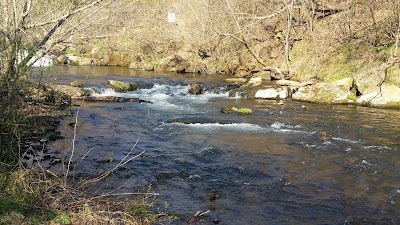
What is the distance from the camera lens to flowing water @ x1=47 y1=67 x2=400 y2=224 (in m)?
6.77

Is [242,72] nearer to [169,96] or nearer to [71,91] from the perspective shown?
[169,96]

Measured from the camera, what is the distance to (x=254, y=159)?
9539 mm

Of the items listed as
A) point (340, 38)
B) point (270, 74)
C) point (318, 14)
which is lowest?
point (270, 74)

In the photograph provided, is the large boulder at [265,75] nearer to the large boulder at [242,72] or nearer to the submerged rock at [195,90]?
the large boulder at [242,72]

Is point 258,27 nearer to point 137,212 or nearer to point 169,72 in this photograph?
point 169,72

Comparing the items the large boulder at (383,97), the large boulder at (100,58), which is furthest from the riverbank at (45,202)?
the large boulder at (100,58)

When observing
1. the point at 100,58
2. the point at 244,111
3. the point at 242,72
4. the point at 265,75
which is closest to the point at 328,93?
the point at 244,111

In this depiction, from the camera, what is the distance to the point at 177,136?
38.1ft

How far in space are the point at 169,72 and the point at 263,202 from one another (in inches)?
940

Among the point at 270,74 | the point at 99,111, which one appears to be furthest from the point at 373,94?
the point at 99,111

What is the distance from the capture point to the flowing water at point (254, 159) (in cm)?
677

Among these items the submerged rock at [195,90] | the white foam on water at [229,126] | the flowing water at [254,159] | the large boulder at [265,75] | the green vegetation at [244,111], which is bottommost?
the flowing water at [254,159]

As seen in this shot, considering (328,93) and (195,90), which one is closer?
(328,93)

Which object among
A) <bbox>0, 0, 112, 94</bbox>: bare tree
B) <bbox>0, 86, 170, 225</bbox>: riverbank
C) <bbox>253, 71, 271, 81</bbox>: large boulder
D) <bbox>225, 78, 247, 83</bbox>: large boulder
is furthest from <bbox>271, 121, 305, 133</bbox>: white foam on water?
<bbox>253, 71, 271, 81</bbox>: large boulder
